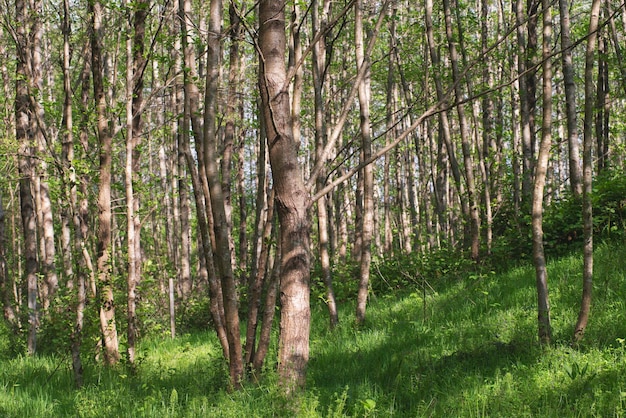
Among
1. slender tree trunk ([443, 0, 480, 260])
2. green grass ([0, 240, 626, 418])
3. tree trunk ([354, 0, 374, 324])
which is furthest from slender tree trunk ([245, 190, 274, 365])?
slender tree trunk ([443, 0, 480, 260])

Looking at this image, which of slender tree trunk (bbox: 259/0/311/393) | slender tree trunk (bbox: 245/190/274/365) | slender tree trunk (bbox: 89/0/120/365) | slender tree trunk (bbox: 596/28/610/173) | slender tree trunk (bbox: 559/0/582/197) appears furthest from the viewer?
slender tree trunk (bbox: 596/28/610/173)

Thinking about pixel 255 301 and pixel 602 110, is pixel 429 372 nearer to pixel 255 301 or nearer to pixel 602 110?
pixel 255 301

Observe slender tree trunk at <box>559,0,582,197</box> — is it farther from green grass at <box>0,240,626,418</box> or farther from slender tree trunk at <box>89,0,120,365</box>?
slender tree trunk at <box>89,0,120,365</box>

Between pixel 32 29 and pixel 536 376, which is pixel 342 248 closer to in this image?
pixel 32 29

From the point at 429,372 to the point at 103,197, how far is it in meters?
A: 4.85

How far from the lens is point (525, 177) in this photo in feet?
37.7

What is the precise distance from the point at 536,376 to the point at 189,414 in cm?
272

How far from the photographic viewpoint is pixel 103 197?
24.6 ft

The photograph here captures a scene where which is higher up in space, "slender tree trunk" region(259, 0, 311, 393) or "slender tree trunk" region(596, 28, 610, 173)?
"slender tree trunk" region(596, 28, 610, 173)

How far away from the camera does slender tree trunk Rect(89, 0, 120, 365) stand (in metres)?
7.22

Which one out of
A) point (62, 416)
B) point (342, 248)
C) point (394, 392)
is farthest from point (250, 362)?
point (342, 248)

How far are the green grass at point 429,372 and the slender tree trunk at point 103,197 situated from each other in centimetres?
48

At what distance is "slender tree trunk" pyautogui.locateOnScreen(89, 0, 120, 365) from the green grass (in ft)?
1.57

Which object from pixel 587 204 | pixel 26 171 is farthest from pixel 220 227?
pixel 26 171
